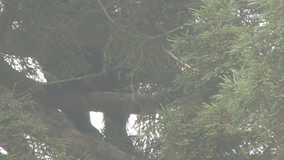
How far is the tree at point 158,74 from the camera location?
3680mm

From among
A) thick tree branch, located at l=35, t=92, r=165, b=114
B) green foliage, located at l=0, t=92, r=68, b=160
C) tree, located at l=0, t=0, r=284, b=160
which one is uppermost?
thick tree branch, located at l=35, t=92, r=165, b=114

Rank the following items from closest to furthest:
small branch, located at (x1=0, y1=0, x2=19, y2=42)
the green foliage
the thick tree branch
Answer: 1. the green foliage
2. small branch, located at (x1=0, y1=0, x2=19, y2=42)
3. the thick tree branch

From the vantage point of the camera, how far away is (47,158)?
169 inches

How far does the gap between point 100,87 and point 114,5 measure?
2159 mm

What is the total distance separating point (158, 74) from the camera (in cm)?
568

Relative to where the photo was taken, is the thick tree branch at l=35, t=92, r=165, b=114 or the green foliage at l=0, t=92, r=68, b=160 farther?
the thick tree branch at l=35, t=92, r=165, b=114

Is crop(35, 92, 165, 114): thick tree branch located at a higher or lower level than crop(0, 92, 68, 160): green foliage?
higher

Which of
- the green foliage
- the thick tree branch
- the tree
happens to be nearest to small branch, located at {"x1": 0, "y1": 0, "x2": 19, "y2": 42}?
the tree

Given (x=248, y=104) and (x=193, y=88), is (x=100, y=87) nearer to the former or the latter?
(x=193, y=88)

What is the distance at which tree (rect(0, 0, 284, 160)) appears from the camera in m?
3.68

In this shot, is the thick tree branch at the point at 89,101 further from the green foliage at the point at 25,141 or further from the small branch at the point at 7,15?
the green foliage at the point at 25,141

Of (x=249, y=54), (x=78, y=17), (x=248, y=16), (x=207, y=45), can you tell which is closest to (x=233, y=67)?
(x=207, y=45)

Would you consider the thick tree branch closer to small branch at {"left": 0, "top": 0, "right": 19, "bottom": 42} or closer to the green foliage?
small branch at {"left": 0, "top": 0, "right": 19, "bottom": 42}

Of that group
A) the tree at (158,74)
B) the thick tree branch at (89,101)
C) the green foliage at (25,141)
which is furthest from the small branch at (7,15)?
the thick tree branch at (89,101)
